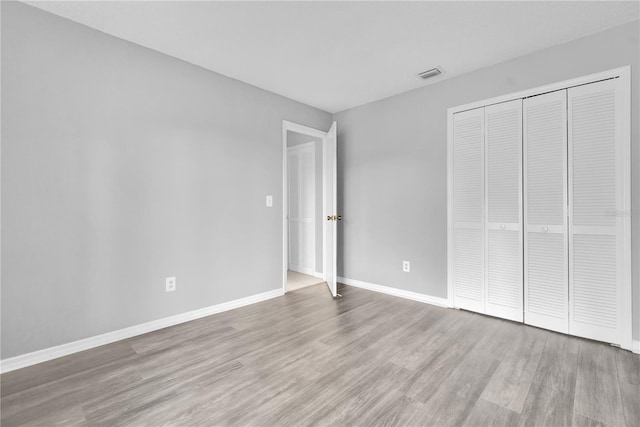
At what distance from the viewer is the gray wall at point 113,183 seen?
2.00m

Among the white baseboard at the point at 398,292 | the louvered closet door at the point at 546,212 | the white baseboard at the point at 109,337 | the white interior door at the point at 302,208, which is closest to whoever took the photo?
the white baseboard at the point at 109,337

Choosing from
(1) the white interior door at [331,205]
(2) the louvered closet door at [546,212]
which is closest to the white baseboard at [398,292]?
(1) the white interior door at [331,205]

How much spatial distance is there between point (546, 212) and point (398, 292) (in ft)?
5.80

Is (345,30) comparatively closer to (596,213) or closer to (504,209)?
(504,209)

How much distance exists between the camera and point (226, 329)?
8.59 ft

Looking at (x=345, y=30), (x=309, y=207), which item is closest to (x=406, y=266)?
(x=309, y=207)

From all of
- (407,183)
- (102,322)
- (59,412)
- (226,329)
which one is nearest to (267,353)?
(226,329)

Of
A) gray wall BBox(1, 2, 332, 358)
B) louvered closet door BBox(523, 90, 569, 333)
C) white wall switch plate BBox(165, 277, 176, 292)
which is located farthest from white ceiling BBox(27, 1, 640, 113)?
white wall switch plate BBox(165, 277, 176, 292)

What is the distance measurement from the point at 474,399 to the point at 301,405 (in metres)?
0.98

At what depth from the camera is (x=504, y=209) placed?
2824 mm

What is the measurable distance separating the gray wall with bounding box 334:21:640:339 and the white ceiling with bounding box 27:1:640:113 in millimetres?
152

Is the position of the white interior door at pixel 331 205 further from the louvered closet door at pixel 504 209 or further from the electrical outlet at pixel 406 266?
the louvered closet door at pixel 504 209

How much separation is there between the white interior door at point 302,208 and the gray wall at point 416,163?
63 centimetres

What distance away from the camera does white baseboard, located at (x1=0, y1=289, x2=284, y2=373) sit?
1.98 metres
